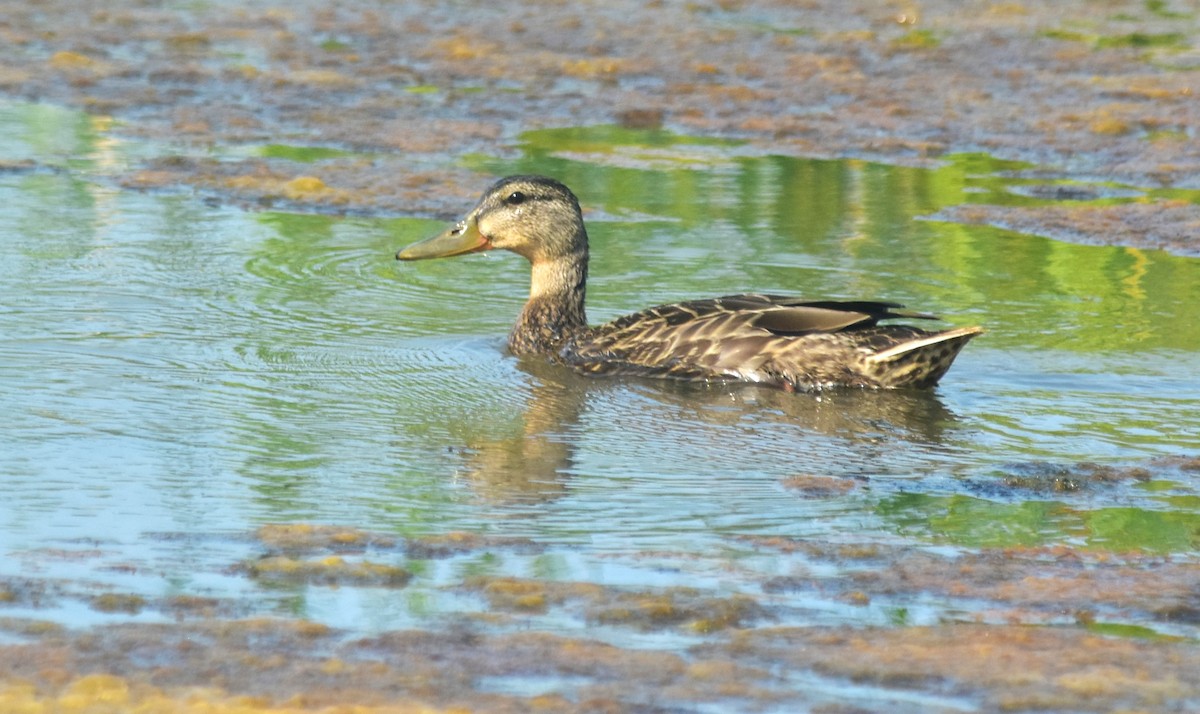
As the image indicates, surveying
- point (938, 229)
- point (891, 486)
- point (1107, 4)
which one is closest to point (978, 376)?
point (891, 486)

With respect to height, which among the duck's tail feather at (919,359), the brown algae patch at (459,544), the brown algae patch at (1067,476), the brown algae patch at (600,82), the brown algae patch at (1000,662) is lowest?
the brown algae patch at (1000,662)

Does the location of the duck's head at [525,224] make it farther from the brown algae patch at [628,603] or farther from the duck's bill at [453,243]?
the brown algae patch at [628,603]

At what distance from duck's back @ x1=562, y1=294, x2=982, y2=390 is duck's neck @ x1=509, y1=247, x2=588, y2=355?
326 millimetres

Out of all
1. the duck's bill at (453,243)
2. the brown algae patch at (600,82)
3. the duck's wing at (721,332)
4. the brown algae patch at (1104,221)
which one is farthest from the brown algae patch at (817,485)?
the brown algae patch at (600,82)

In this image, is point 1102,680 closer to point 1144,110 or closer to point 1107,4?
point 1144,110

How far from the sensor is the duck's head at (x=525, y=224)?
9.52 metres

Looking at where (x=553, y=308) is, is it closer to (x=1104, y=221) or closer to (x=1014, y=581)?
Result: (x=1104, y=221)

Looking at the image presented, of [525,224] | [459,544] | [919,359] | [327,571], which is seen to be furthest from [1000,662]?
[525,224]

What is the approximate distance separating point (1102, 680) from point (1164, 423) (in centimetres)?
296

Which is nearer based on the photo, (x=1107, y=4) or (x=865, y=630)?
(x=865, y=630)

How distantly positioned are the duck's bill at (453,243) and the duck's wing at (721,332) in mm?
1181

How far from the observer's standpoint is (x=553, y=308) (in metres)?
9.20

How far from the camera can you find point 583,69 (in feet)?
50.9

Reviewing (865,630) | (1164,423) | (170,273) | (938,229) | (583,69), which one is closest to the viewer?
(865,630)
